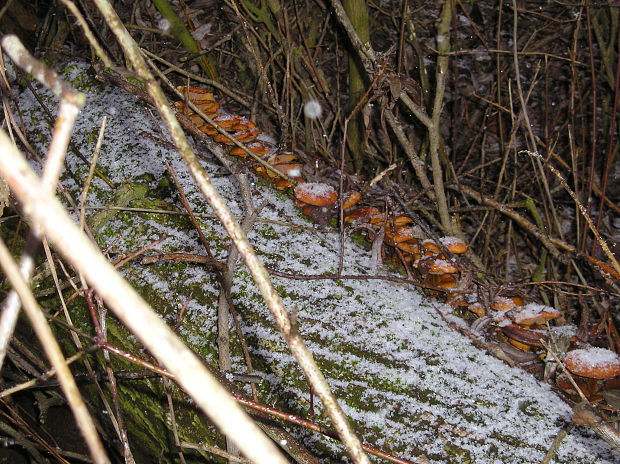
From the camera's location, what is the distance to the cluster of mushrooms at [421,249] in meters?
1.82

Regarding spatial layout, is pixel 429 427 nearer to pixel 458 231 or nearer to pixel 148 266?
pixel 148 266

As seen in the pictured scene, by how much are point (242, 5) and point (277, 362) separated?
3.00 meters

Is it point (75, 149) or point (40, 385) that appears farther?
point (75, 149)

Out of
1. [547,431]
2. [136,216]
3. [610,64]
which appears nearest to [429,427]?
[547,431]

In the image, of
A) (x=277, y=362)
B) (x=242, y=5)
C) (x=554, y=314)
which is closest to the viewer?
(x=277, y=362)

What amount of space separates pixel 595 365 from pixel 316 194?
1293 mm

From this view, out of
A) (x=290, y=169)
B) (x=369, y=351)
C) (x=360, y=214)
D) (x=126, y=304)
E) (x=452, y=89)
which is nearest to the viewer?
(x=126, y=304)

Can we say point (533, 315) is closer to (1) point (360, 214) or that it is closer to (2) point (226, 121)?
(1) point (360, 214)

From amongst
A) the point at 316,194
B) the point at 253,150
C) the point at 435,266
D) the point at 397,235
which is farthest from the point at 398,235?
the point at 253,150

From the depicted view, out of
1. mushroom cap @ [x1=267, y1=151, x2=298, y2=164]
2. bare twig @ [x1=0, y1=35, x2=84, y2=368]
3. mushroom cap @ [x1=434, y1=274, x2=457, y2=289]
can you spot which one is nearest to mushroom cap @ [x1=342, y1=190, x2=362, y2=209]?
mushroom cap @ [x1=267, y1=151, x2=298, y2=164]

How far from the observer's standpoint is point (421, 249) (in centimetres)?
226

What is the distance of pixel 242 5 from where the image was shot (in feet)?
11.9

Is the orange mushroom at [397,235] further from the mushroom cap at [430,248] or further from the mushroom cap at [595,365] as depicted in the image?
the mushroom cap at [595,365]

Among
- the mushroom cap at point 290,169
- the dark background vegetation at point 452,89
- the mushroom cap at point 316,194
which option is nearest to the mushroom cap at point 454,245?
the mushroom cap at point 316,194
